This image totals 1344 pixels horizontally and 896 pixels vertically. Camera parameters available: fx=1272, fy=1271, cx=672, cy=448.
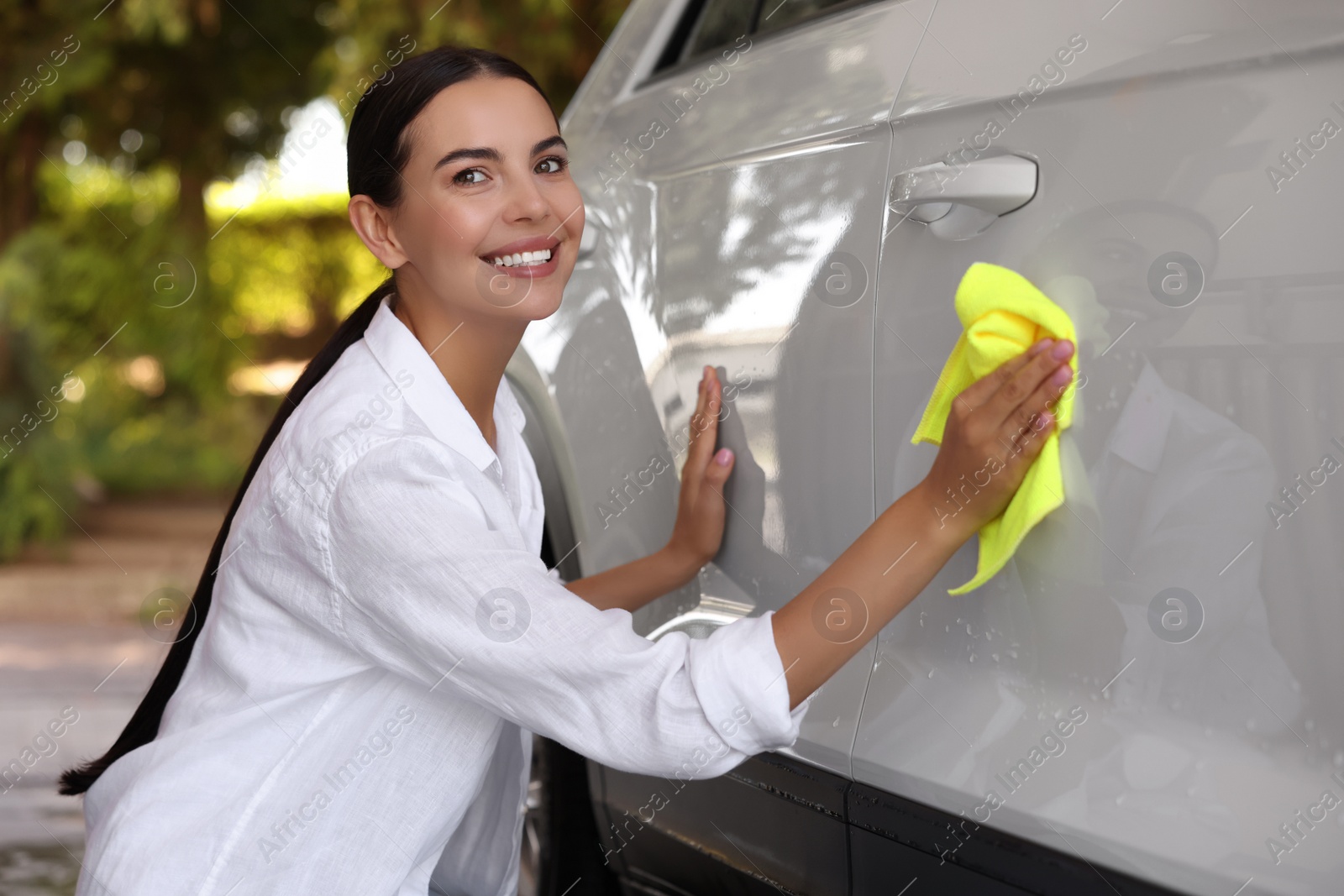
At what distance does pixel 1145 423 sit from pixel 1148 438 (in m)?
0.01

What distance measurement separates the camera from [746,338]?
1618mm

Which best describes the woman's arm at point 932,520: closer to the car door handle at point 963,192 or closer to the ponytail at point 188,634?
the car door handle at point 963,192

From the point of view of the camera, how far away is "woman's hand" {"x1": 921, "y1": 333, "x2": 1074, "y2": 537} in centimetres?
119

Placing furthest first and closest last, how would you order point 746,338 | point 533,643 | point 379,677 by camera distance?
point 746,338 < point 379,677 < point 533,643

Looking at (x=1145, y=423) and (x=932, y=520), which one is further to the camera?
(x=932, y=520)

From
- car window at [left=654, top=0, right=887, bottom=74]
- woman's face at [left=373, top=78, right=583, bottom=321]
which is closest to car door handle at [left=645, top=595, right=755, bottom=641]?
woman's face at [left=373, top=78, right=583, bottom=321]

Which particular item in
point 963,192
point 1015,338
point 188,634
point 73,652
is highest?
point 963,192

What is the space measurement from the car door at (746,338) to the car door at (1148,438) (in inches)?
3.5

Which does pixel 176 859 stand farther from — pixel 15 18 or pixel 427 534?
pixel 15 18

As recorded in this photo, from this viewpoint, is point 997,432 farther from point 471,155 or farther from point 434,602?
point 471,155

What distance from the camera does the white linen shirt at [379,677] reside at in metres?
1.26

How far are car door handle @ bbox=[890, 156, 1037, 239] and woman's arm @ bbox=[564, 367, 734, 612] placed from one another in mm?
426

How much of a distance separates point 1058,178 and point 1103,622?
423mm

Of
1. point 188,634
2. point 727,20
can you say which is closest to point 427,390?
point 188,634
